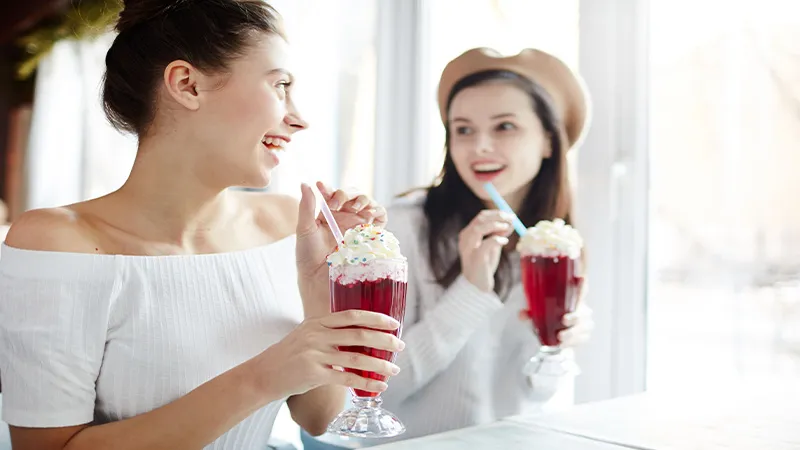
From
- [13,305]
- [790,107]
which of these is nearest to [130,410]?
[13,305]

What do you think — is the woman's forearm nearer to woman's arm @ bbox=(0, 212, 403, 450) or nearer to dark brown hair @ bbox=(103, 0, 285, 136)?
woman's arm @ bbox=(0, 212, 403, 450)

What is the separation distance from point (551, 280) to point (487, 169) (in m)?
0.46

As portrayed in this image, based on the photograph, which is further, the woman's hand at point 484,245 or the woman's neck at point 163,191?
the woman's hand at point 484,245

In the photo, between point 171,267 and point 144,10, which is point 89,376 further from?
point 144,10

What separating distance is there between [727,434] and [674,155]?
104 centimetres

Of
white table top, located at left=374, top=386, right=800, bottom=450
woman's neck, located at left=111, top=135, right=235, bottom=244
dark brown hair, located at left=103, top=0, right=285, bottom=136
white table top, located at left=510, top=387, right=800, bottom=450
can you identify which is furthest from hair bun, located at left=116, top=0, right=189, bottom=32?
white table top, located at left=510, top=387, right=800, bottom=450

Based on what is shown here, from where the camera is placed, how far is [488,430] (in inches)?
54.1

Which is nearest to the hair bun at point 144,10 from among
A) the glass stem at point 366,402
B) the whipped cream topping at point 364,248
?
the whipped cream topping at point 364,248

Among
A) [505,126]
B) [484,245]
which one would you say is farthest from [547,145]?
[484,245]

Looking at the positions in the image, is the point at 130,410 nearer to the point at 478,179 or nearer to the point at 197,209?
the point at 197,209

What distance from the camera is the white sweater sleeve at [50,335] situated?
1.33 meters

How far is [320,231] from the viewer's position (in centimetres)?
157

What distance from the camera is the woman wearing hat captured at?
2.12m

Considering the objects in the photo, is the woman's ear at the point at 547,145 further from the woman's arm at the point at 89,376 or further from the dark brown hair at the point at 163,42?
the woman's arm at the point at 89,376
